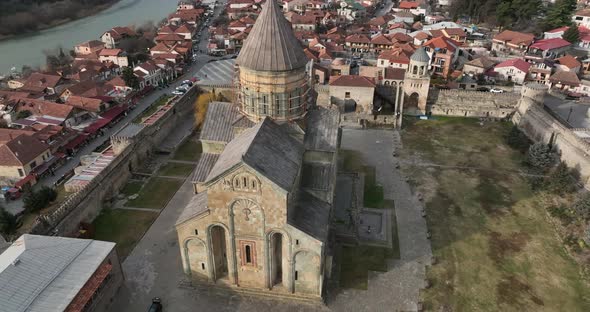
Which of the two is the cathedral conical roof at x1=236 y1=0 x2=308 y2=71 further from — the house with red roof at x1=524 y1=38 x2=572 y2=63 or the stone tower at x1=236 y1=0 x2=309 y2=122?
the house with red roof at x1=524 y1=38 x2=572 y2=63

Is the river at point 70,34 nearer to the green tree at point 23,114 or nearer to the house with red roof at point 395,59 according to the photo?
the green tree at point 23,114

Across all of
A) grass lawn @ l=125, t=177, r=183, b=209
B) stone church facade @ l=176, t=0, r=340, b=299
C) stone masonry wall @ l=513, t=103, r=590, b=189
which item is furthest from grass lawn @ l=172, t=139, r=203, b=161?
stone masonry wall @ l=513, t=103, r=590, b=189

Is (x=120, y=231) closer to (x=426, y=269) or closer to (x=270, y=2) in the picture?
(x=270, y=2)

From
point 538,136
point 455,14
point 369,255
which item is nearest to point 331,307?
point 369,255

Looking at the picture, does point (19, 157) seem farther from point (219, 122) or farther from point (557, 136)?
point (557, 136)

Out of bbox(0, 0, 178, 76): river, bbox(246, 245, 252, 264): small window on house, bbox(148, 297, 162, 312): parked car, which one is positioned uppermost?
bbox(246, 245, 252, 264): small window on house
